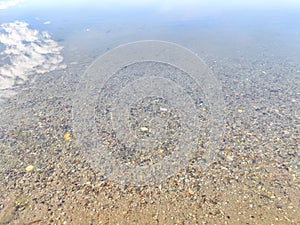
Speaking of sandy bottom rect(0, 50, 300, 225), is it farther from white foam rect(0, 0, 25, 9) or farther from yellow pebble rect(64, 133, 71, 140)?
white foam rect(0, 0, 25, 9)

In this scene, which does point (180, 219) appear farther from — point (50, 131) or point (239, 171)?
point (50, 131)

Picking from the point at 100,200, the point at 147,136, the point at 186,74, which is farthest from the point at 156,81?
the point at 100,200

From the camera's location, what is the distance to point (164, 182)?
177 inches

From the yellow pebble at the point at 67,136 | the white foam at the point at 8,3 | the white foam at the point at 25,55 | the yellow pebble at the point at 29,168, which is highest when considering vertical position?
the white foam at the point at 8,3

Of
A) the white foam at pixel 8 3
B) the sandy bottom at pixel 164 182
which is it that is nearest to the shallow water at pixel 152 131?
the sandy bottom at pixel 164 182

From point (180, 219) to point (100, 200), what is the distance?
4.33 feet

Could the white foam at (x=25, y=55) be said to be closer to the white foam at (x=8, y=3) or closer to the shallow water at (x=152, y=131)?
the shallow water at (x=152, y=131)

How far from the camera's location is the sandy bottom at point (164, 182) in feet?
12.8

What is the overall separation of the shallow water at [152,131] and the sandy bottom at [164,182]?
2 centimetres

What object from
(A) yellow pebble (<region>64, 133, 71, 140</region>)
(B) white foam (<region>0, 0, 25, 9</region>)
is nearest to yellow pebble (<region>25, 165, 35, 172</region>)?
(A) yellow pebble (<region>64, 133, 71, 140</region>)

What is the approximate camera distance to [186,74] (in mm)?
8961

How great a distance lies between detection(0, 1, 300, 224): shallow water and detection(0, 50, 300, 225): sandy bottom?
0.02 m

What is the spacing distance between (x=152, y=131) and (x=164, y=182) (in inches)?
64.5

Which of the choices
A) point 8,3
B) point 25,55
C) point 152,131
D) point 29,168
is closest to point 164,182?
point 152,131
